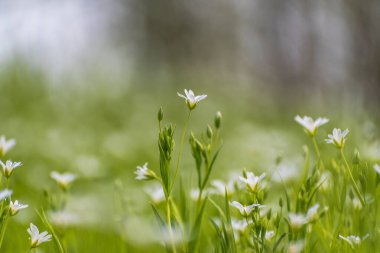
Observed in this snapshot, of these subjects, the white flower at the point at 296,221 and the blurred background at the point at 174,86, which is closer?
the white flower at the point at 296,221

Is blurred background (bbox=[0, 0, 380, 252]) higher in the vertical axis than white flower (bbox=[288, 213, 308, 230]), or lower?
higher

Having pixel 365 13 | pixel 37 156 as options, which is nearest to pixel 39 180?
pixel 37 156

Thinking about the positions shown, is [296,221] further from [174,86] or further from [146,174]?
[174,86]

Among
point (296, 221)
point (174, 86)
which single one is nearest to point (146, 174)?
point (296, 221)

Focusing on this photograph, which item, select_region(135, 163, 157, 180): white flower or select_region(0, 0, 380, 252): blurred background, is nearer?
select_region(135, 163, 157, 180): white flower

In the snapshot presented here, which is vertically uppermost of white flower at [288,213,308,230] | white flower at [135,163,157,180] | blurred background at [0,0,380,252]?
blurred background at [0,0,380,252]

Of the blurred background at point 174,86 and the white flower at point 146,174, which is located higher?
the blurred background at point 174,86
